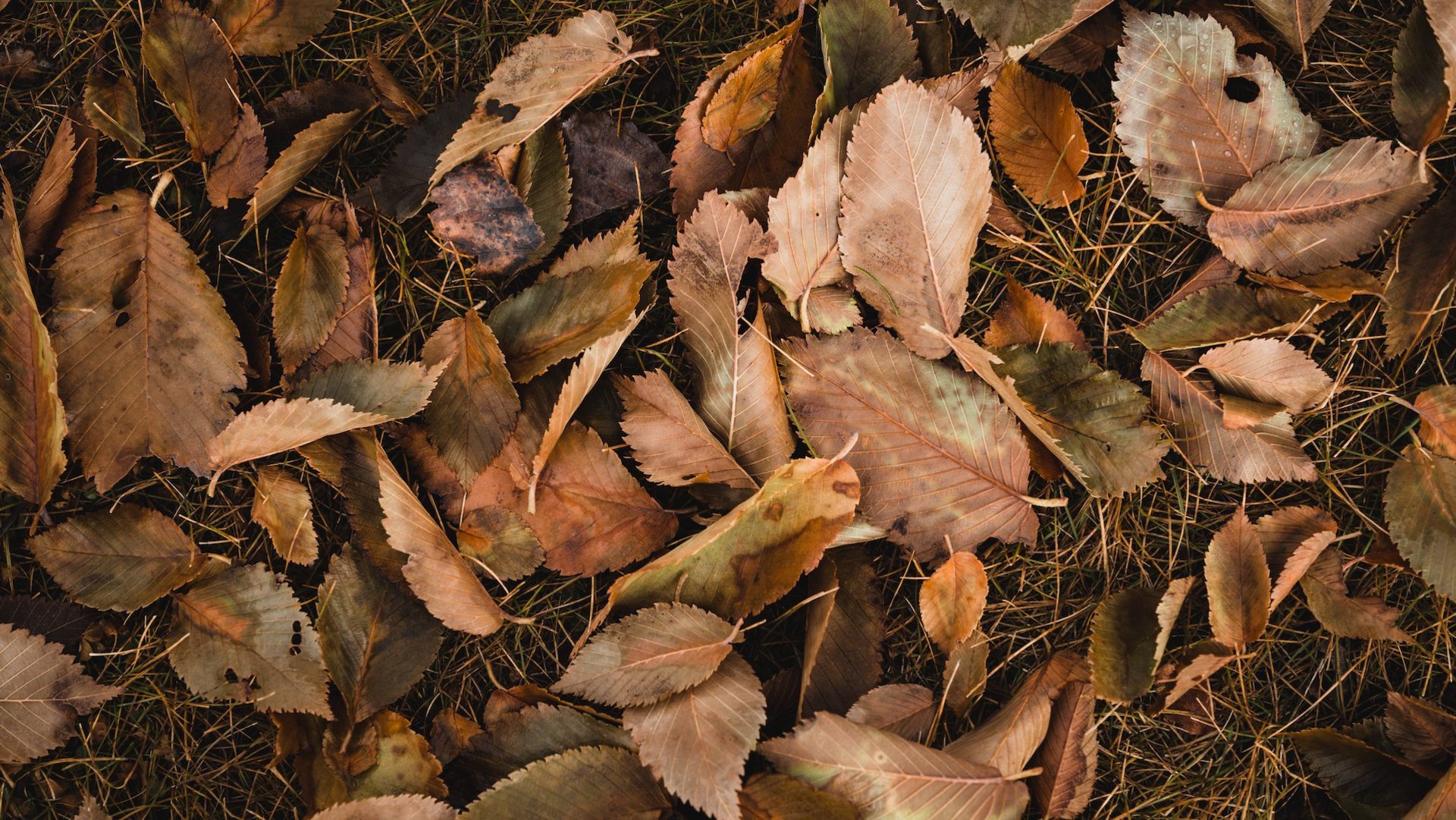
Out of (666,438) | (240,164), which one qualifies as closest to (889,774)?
(666,438)

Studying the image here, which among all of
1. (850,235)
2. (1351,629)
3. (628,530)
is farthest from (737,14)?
(1351,629)

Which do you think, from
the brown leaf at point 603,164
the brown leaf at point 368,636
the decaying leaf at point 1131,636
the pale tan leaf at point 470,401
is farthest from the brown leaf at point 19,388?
the decaying leaf at point 1131,636

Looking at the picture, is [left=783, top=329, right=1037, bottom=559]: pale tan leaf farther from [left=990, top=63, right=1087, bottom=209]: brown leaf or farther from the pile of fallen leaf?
[left=990, top=63, right=1087, bottom=209]: brown leaf

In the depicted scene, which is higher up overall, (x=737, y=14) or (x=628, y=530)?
(x=737, y=14)

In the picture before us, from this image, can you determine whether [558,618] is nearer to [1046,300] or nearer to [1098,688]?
[1098,688]

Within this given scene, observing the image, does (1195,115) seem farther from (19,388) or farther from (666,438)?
(19,388)
